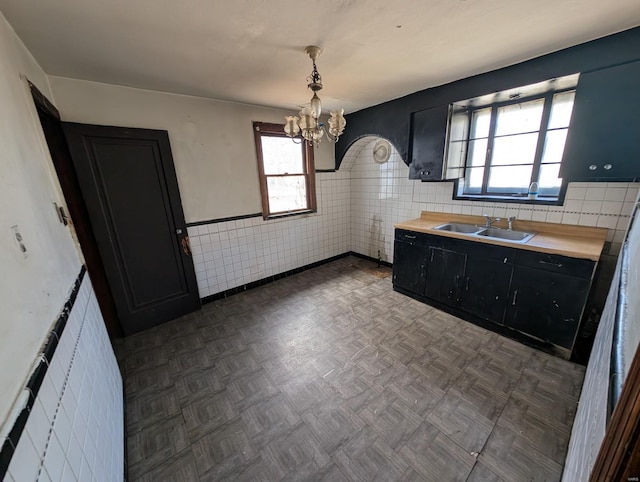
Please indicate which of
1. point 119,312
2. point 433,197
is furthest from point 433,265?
point 119,312

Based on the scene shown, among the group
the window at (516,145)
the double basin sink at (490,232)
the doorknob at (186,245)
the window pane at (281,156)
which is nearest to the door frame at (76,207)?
the doorknob at (186,245)

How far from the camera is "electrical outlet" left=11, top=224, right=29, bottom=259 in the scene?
878 millimetres

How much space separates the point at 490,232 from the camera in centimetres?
255

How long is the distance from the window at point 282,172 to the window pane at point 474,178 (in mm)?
2020

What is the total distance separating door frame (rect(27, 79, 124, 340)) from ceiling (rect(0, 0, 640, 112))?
39cm

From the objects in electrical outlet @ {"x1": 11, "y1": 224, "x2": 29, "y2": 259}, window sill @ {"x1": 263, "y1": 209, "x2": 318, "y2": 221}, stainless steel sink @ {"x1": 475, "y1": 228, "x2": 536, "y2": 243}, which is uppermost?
electrical outlet @ {"x1": 11, "y1": 224, "x2": 29, "y2": 259}

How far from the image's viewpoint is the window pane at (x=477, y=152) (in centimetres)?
262

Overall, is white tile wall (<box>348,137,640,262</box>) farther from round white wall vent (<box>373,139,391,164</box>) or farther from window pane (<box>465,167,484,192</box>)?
window pane (<box>465,167,484,192</box>)

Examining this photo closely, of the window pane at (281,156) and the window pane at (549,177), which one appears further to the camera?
the window pane at (281,156)

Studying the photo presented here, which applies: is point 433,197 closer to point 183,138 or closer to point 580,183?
point 580,183

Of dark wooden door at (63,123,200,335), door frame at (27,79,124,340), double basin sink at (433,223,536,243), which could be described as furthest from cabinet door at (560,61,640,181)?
door frame at (27,79,124,340)

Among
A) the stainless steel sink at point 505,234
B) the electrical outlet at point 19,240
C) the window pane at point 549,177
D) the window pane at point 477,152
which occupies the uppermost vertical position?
the window pane at point 477,152

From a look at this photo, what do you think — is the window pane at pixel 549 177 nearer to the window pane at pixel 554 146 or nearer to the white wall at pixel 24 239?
the window pane at pixel 554 146

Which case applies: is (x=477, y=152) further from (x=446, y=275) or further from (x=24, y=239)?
(x=24, y=239)
